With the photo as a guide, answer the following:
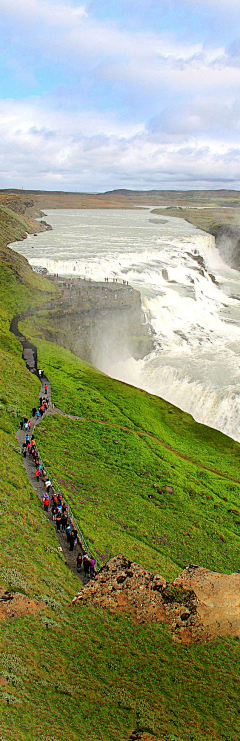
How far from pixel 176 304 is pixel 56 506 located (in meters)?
42.2

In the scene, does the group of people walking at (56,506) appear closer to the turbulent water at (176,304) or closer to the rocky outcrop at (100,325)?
the turbulent water at (176,304)

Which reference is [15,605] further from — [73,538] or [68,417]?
[68,417]

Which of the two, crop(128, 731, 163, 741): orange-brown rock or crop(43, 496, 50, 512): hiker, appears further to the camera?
crop(43, 496, 50, 512): hiker

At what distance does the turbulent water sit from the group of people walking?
17134 millimetres

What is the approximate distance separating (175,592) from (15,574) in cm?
512

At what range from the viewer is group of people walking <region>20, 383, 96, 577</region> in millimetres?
17125

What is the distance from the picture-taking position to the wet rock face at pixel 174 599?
47.0 ft

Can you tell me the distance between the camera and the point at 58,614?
46.4ft

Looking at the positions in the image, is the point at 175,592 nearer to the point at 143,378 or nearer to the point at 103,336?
the point at 143,378

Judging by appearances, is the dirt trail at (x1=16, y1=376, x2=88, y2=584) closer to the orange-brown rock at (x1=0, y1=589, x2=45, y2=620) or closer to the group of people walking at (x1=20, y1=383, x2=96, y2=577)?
the group of people walking at (x1=20, y1=383, x2=96, y2=577)

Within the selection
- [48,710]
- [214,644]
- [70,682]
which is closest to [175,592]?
[214,644]

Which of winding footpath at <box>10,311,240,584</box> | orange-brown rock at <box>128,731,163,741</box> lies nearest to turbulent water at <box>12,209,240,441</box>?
winding footpath at <box>10,311,240,584</box>

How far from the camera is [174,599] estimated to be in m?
15.3

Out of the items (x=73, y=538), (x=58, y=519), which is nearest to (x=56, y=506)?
(x=58, y=519)
